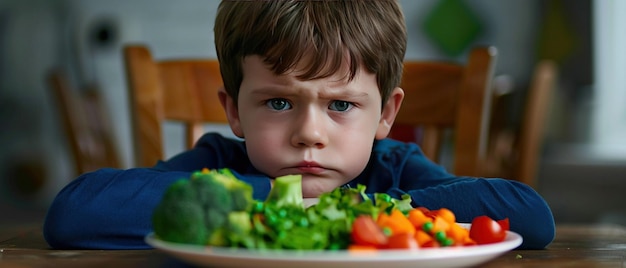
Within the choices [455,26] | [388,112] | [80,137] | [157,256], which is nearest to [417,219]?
[157,256]

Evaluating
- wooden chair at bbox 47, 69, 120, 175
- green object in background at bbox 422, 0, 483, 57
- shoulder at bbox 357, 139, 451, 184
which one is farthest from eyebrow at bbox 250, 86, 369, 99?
green object in background at bbox 422, 0, 483, 57

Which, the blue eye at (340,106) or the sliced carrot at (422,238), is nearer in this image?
the sliced carrot at (422,238)

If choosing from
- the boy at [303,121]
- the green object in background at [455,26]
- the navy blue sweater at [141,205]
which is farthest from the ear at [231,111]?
the green object in background at [455,26]

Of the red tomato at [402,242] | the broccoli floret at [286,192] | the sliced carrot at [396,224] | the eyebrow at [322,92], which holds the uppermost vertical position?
the eyebrow at [322,92]

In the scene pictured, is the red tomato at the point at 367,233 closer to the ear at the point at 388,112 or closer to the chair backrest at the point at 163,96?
the ear at the point at 388,112

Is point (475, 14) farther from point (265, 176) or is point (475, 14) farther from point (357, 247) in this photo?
point (357, 247)

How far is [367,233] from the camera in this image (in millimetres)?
619

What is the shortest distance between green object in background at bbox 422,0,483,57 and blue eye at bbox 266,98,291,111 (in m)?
2.87

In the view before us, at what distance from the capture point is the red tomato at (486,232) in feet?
2.37

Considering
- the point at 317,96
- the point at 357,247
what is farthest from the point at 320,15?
the point at 357,247

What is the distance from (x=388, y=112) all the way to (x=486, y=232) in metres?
0.55

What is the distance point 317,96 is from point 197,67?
641mm

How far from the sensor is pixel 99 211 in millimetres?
978

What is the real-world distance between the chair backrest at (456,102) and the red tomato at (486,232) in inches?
33.0
